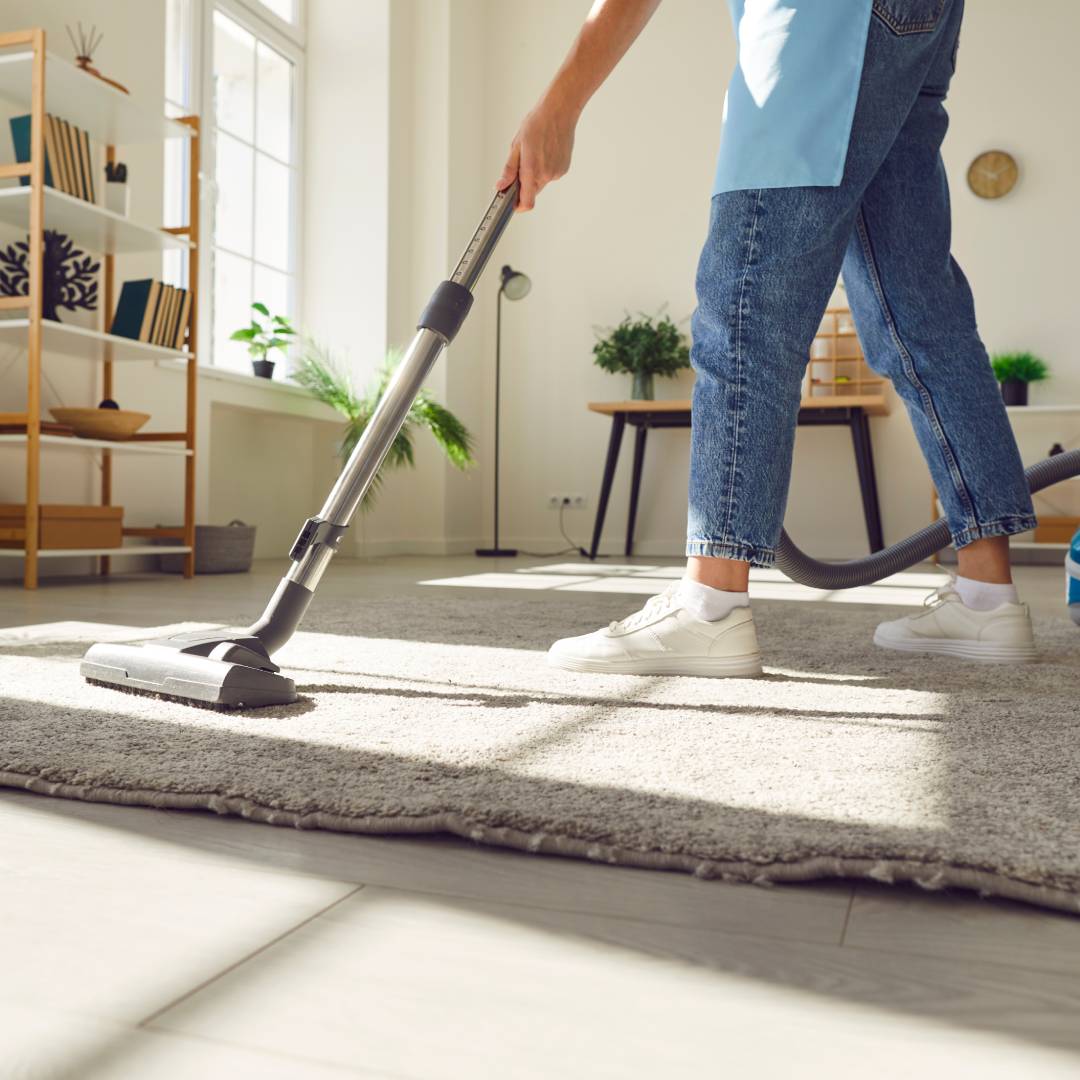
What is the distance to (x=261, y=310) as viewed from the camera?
13.3 feet

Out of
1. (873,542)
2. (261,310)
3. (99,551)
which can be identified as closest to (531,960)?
(99,551)

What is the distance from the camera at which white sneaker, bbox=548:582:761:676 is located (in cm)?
112

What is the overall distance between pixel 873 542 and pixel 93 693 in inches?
154

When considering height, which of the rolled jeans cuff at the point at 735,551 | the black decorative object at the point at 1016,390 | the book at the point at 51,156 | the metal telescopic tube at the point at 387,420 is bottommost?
the rolled jeans cuff at the point at 735,551

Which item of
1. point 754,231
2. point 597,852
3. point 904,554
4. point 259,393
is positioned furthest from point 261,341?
point 597,852

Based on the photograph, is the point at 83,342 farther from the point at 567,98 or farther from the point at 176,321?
the point at 567,98

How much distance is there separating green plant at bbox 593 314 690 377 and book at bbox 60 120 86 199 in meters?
2.67

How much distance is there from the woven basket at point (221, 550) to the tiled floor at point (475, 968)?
2754mm

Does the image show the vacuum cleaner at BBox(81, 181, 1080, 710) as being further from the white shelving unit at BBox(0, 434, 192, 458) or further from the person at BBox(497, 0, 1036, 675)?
the white shelving unit at BBox(0, 434, 192, 458)

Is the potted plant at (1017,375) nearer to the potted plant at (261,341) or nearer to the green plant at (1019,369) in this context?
the green plant at (1019,369)

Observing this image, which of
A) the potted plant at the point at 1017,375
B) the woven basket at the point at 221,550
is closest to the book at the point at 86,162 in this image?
the woven basket at the point at 221,550

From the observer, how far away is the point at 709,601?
1.13m

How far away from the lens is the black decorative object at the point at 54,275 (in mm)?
2809

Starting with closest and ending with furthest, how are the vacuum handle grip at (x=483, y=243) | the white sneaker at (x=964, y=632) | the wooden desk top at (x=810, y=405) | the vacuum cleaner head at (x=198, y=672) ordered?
the vacuum cleaner head at (x=198, y=672), the vacuum handle grip at (x=483, y=243), the white sneaker at (x=964, y=632), the wooden desk top at (x=810, y=405)
